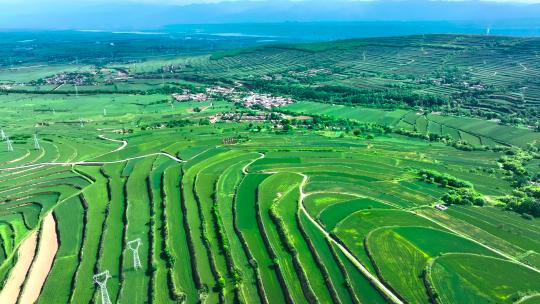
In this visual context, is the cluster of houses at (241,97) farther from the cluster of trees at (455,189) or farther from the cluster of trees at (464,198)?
the cluster of trees at (464,198)

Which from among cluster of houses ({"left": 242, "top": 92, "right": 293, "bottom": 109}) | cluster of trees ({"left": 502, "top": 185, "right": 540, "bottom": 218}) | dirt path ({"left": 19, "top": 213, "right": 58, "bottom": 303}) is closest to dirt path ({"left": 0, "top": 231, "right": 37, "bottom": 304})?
dirt path ({"left": 19, "top": 213, "right": 58, "bottom": 303})

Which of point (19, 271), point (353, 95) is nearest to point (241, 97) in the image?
point (353, 95)

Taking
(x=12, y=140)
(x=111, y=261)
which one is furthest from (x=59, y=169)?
(x=111, y=261)

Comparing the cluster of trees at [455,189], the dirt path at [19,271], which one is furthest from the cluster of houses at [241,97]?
the dirt path at [19,271]

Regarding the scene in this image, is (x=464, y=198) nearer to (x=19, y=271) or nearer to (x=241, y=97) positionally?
(x=19, y=271)

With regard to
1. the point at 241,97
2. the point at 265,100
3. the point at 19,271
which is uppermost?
the point at 241,97

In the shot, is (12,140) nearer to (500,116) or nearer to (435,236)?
(435,236)
